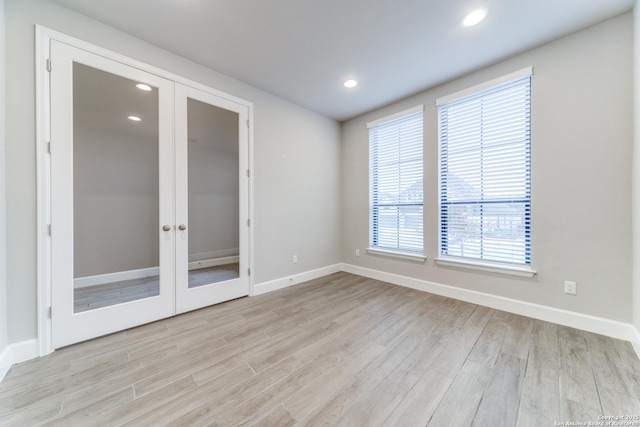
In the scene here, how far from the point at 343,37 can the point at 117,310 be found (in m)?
3.41

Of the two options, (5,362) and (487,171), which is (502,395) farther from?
(5,362)

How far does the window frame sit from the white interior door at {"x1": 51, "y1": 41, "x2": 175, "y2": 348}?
3.34m

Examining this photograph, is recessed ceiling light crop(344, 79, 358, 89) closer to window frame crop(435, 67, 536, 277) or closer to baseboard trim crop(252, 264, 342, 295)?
window frame crop(435, 67, 536, 277)

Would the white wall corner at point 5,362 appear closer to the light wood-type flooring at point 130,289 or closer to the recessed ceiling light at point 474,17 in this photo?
the light wood-type flooring at point 130,289

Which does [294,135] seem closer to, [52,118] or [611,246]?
[52,118]

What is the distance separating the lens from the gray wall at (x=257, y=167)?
1.77 m

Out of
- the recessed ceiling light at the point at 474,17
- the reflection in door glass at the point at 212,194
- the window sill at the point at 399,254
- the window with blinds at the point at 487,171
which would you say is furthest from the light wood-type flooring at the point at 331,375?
the recessed ceiling light at the point at 474,17

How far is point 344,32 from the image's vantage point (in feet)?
7.25

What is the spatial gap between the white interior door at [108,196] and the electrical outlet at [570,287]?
4.07 m

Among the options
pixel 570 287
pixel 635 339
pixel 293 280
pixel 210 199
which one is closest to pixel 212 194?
pixel 210 199

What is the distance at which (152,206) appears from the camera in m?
2.47

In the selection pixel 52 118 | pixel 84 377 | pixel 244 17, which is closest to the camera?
pixel 84 377

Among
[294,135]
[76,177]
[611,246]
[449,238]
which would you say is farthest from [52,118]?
[611,246]

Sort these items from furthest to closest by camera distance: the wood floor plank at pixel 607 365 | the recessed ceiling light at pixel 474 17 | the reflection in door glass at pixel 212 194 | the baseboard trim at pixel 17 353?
the reflection in door glass at pixel 212 194 < the recessed ceiling light at pixel 474 17 < the baseboard trim at pixel 17 353 < the wood floor plank at pixel 607 365
